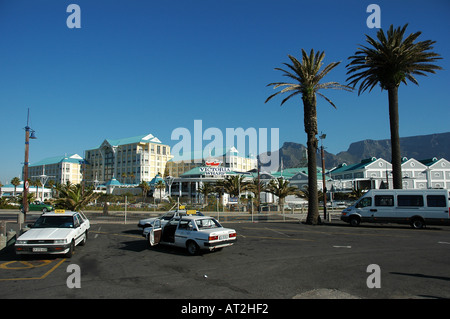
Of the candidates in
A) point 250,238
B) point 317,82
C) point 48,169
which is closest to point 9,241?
point 250,238

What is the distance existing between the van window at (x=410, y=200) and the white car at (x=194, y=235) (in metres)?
14.4

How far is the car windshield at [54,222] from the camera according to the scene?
38.9 feet

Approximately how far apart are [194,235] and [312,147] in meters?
16.1

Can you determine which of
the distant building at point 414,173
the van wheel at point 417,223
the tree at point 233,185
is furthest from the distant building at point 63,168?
the van wheel at point 417,223

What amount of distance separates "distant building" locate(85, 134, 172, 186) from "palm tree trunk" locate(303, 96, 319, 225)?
314 feet

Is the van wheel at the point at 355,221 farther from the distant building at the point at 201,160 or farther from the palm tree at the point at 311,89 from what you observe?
the distant building at the point at 201,160

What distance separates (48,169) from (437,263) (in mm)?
154600

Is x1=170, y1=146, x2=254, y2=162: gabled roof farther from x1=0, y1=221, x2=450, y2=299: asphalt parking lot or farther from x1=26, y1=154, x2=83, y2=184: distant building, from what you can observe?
x1=0, y1=221, x2=450, y2=299: asphalt parking lot

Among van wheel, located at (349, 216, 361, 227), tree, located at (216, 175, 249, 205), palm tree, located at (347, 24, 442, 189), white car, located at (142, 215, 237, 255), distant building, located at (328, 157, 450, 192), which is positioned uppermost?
palm tree, located at (347, 24, 442, 189)

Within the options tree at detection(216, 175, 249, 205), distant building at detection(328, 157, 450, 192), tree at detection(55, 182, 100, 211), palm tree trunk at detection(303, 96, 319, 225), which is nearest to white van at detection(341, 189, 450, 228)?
palm tree trunk at detection(303, 96, 319, 225)

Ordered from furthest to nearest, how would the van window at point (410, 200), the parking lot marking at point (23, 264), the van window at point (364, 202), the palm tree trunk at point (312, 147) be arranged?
1. the palm tree trunk at point (312, 147)
2. the van window at point (364, 202)
3. the van window at point (410, 200)
4. the parking lot marking at point (23, 264)

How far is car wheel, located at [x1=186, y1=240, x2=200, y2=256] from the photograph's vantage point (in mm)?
11881
